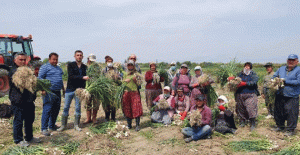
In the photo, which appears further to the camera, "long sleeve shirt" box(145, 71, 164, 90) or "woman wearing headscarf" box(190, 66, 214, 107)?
"long sleeve shirt" box(145, 71, 164, 90)

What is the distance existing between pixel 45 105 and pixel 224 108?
444 cm

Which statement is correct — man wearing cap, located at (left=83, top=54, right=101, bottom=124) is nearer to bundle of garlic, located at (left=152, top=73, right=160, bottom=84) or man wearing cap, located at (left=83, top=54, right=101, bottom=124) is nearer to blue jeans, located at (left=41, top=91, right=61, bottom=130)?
blue jeans, located at (left=41, top=91, right=61, bottom=130)

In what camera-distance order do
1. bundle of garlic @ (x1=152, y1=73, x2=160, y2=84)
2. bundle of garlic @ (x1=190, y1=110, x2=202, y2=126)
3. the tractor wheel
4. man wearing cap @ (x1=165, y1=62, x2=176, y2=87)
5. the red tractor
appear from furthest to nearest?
the red tractor, the tractor wheel, man wearing cap @ (x1=165, y1=62, x2=176, y2=87), bundle of garlic @ (x1=152, y1=73, x2=160, y2=84), bundle of garlic @ (x1=190, y1=110, x2=202, y2=126)

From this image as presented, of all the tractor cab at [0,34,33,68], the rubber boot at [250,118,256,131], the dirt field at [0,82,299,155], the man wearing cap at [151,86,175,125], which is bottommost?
the dirt field at [0,82,299,155]

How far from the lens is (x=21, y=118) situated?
468 centimetres

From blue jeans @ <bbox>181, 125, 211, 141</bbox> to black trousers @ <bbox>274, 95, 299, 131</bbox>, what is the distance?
202 centimetres

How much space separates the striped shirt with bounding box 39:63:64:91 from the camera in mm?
5414

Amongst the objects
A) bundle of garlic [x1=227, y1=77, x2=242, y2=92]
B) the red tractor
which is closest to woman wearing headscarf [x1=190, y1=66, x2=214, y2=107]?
bundle of garlic [x1=227, y1=77, x2=242, y2=92]

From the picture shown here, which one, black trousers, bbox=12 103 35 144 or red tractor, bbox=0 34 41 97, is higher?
red tractor, bbox=0 34 41 97

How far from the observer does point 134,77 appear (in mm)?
5852

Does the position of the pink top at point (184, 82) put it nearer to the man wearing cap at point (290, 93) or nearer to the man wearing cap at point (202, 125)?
the man wearing cap at point (202, 125)

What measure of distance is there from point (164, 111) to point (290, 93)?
10.5 ft

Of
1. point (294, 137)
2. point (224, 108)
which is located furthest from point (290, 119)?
point (224, 108)

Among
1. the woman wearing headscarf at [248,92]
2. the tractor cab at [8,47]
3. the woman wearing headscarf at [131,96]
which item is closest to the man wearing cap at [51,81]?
the woman wearing headscarf at [131,96]
